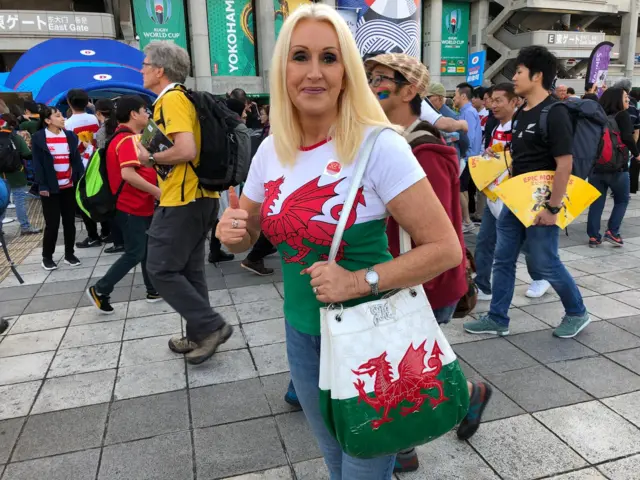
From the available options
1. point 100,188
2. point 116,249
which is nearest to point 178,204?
point 100,188

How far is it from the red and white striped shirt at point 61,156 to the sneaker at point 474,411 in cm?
564

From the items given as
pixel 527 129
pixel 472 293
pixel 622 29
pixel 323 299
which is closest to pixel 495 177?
pixel 527 129

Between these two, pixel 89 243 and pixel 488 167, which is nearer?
pixel 488 167

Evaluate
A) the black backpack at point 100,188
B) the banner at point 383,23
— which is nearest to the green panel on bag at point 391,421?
the black backpack at point 100,188

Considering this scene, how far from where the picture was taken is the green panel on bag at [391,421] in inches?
53.1

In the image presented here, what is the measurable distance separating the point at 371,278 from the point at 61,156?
19.8 feet

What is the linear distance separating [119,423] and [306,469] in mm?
1177

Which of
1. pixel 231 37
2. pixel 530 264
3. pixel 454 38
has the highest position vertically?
pixel 454 38

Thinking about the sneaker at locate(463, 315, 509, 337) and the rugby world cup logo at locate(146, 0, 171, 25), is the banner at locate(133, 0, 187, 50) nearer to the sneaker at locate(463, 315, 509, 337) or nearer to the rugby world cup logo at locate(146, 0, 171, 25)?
the rugby world cup logo at locate(146, 0, 171, 25)

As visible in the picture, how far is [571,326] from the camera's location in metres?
3.66

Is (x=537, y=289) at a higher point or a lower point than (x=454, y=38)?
lower

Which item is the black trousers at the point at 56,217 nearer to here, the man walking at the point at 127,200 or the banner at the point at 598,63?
the man walking at the point at 127,200

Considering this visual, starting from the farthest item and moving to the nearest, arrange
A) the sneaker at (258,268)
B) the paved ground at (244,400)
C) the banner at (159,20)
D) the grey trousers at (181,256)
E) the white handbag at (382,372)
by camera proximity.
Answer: the banner at (159,20) < the sneaker at (258,268) < the grey trousers at (181,256) < the paved ground at (244,400) < the white handbag at (382,372)

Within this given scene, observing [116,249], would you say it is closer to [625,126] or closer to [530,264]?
[530,264]
